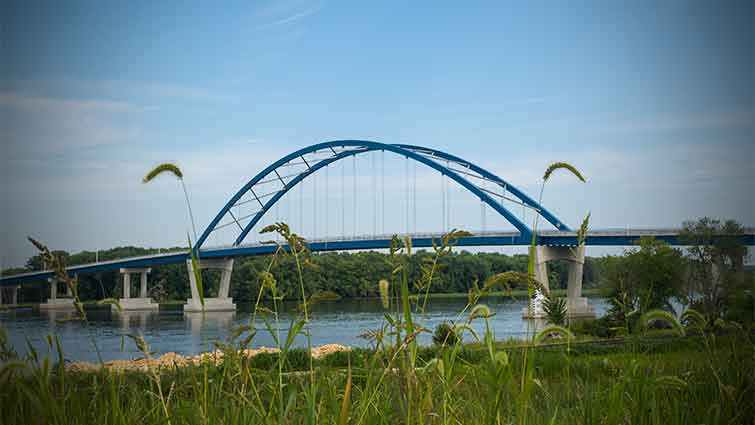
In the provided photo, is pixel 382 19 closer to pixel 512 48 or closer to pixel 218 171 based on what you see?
pixel 512 48

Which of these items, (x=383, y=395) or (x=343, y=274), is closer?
(x=383, y=395)

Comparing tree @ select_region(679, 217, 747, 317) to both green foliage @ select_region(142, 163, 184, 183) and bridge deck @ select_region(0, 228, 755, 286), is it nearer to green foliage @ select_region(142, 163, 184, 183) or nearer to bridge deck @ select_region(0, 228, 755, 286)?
bridge deck @ select_region(0, 228, 755, 286)

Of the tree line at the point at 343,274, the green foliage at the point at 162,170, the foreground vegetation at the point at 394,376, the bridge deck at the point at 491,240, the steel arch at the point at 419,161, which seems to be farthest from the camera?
the steel arch at the point at 419,161

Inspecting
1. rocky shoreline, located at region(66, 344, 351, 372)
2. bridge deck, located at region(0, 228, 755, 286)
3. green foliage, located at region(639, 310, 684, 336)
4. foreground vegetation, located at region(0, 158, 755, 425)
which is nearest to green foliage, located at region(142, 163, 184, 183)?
foreground vegetation, located at region(0, 158, 755, 425)

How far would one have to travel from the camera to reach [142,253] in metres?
51.2

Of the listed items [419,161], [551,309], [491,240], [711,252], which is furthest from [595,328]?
[419,161]

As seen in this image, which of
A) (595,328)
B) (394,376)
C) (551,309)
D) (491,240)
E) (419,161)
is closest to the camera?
(394,376)

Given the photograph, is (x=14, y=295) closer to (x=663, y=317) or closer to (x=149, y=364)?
(x=149, y=364)

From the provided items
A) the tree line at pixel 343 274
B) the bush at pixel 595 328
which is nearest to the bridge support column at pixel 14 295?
the tree line at pixel 343 274

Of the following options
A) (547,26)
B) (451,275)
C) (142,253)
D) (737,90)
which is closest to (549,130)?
(451,275)

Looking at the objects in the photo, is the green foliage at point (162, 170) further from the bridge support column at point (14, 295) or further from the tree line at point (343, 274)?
the tree line at point (343, 274)

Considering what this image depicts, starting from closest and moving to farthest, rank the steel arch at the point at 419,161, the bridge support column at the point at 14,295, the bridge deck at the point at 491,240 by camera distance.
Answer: the bridge support column at the point at 14,295 → the bridge deck at the point at 491,240 → the steel arch at the point at 419,161

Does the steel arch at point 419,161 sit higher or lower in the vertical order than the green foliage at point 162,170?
higher

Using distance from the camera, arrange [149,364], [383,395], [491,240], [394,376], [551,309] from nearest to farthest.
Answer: [149,364] < [394,376] < [383,395] < [551,309] < [491,240]
